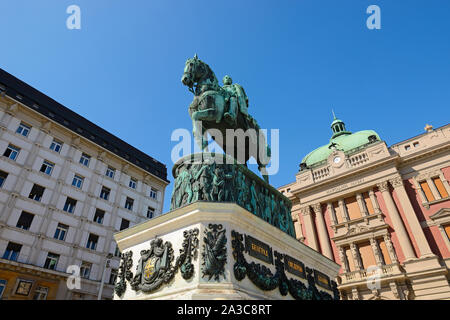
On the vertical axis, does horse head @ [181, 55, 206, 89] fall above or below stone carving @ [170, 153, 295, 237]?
above

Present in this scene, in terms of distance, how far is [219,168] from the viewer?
5.94 m

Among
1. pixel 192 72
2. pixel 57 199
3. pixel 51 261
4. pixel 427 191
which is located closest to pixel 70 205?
pixel 57 199

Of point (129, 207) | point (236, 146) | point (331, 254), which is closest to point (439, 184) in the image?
point (331, 254)

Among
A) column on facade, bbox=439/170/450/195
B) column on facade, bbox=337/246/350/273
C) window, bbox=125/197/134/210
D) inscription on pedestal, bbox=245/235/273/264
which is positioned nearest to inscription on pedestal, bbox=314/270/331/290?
inscription on pedestal, bbox=245/235/273/264

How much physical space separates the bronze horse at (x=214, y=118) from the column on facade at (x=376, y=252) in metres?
18.7

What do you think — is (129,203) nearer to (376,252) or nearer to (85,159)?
(85,159)

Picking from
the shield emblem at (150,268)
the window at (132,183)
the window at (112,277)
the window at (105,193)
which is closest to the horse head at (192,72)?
the shield emblem at (150,268)

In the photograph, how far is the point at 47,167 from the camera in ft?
86.9

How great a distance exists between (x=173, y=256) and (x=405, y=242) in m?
22.7

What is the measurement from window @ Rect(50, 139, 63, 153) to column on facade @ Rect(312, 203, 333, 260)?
25.8 meters

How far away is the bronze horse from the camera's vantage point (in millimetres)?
6953

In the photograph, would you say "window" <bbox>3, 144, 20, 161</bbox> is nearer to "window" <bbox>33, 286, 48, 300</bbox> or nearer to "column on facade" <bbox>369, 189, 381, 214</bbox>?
"window" <bbox>33, 286, 48, 300</bbox>

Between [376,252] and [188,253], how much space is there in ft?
73.9
